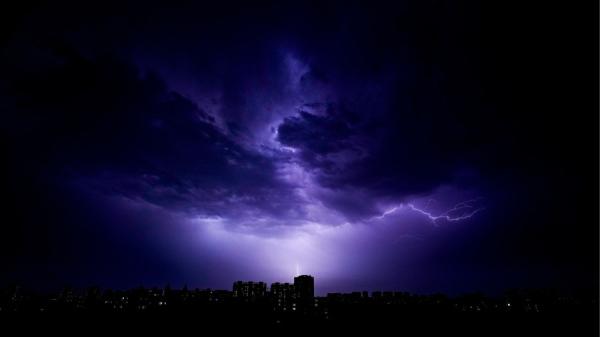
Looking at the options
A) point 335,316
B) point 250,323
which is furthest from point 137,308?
point 335,316

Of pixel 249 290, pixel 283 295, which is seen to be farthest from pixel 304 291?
pixel 249 290

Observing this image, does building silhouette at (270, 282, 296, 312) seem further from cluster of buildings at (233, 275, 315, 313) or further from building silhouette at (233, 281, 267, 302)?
building silhouette at (233, 281, 267, 302)

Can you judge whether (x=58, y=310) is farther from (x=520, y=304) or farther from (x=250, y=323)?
(x=520, y=304)

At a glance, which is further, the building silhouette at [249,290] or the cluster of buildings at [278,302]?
the building silhouette at [249,290]

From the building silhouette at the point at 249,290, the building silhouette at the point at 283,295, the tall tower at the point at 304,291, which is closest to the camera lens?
the tall tower at the point at 304,291

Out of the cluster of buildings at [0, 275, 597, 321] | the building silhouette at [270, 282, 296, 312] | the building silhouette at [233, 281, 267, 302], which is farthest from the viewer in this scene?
the building silhouette at [233, 281, 267, 302]

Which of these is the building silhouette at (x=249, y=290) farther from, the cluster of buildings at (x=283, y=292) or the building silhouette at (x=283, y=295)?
the building silhouette at (x=283, y=295)

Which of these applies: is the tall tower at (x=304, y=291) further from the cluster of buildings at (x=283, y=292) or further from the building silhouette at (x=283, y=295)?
the building silhouette at (x=283, y=295)

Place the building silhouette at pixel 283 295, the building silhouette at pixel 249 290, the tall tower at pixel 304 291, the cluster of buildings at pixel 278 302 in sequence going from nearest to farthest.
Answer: the cluster of buildings at pixel 278 302, the tall tower at pixel 304 291, the building silhouette at pixel 283 295, the building silhouette at pixel 249 290

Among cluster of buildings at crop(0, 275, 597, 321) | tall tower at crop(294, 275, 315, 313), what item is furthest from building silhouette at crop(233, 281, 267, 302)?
tall tower at crop(294, 275, 315, 313)

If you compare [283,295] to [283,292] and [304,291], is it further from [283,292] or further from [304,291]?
[304,291]

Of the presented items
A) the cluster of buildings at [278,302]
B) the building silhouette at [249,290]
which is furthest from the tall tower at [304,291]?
the building silhouette at [249,290]
